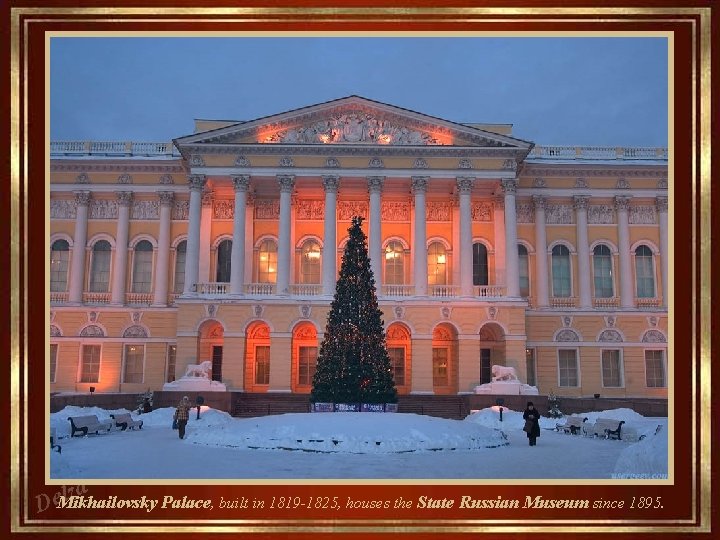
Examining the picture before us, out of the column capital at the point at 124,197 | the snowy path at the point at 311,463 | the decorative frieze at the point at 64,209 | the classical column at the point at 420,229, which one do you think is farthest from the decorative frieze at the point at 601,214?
the decorative frieze at the point at 64,209

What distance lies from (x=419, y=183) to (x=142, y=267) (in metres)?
15.8

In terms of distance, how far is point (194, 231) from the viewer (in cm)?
3441

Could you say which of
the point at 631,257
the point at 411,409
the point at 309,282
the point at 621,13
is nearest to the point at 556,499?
the point at 621,13

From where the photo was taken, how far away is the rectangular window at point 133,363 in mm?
36312

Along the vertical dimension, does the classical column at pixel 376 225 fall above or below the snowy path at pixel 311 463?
above

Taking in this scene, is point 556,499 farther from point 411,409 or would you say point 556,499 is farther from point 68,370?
point 68,370

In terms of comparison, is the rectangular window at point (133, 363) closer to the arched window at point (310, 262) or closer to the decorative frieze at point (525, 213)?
the arched window at point (310, 262)

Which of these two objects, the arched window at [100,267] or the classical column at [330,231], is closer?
the classical column at [330,231]

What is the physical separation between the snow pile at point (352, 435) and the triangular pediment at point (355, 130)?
61.2ft

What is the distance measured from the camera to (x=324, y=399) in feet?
67.3

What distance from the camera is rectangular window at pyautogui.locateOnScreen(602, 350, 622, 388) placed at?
36406mm

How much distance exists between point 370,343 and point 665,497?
11559 mm

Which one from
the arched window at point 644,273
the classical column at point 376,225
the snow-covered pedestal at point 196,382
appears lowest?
the snow-covered pedestal at point 196,382

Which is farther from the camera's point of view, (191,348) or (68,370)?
(68,370)
